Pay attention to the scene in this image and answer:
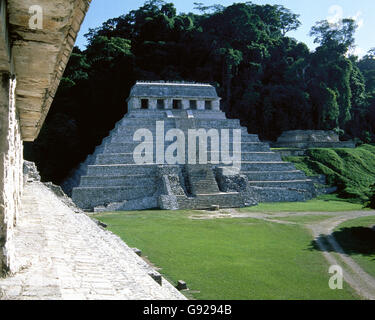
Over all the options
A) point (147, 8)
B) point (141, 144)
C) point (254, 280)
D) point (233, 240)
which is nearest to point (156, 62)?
point (147, 8)

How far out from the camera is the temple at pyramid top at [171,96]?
33.5 meters

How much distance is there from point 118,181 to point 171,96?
41.2ft

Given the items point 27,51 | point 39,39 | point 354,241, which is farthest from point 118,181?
point 39,39

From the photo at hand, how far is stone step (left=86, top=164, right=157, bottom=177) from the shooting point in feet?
81.1

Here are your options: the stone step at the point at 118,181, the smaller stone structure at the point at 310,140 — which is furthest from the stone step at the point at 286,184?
the smaller stone structure at the point at 310,140

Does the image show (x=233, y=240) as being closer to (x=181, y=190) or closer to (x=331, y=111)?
(x=181, y=190)

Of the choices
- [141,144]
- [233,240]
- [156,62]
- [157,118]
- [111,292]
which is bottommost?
[233,240]

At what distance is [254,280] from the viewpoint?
9.05 metres

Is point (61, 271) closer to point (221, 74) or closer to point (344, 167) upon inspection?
point (344, 167)

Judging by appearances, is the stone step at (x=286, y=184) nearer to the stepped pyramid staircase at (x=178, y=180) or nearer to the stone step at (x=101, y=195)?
the stepped pyramid staircase at (x=178, y=180)

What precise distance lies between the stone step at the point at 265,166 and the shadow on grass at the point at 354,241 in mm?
12293

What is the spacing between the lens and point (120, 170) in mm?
25203

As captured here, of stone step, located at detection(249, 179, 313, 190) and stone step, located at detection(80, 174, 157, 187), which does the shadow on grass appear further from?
stone step, located at detection(80, 174, 157, 187)

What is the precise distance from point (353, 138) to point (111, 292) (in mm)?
49502
